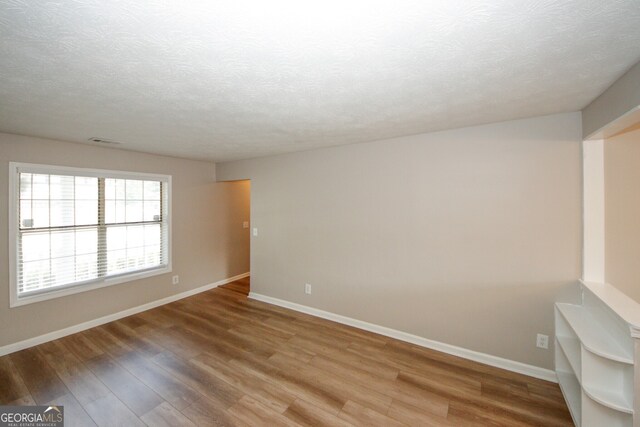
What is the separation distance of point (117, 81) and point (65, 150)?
2391mm

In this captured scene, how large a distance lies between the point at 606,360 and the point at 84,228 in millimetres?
5261

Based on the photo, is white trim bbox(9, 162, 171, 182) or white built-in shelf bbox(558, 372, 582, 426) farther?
white trim bbox(9, 162, 171, 182)

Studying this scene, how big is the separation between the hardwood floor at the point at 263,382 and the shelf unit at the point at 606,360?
0.36 meters

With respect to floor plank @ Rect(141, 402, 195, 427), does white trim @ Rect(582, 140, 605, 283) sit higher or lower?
higher

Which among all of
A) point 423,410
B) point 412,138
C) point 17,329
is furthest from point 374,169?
point 17,329

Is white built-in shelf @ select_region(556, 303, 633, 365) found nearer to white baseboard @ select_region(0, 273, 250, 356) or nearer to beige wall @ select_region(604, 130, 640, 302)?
beige wall @ select_region(604, 130, 640, 302)

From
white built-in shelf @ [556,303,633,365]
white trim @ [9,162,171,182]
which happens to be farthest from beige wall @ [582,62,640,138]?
white trim @ [9,162,171,182]

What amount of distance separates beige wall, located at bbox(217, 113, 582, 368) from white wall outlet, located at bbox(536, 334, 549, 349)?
0.14 ft

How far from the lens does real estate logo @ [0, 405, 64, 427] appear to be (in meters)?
1.89

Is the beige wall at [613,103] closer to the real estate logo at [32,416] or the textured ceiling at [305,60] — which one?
the textured ceiling at [305,60]

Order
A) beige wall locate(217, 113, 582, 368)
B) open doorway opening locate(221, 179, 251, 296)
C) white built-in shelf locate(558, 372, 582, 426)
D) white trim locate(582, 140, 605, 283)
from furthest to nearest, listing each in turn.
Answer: open doorway opening locate(221, 179, 251, 296), beige wall locate(217, 113, 582, 368), white trim locate(582, 140, 605, 283), white built-in shelf locate(558, 372, 582, 426)

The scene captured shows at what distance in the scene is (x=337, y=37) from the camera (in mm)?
1167

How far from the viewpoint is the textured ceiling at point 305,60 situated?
1014 millimetres

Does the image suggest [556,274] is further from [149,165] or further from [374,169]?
[149,165]
